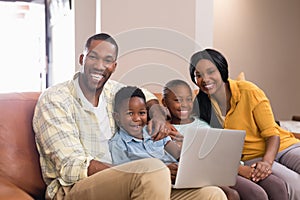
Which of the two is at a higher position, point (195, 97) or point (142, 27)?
point (142, 27)

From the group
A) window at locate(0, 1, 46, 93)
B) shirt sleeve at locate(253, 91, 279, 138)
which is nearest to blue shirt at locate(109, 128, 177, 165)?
shirt sleeve at locate(253, 91, 279, 138)

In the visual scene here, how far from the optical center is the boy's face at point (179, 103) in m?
1.95

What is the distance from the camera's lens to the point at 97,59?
5.86 ft

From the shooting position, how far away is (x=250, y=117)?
207cm

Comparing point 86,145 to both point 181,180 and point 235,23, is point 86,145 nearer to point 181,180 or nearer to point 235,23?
point 181,180

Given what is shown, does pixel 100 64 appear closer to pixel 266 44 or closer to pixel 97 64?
pixel 97 64

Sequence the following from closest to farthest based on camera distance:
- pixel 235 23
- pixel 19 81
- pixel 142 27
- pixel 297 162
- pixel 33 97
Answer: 1. pixel 33 97
2. pixel 297 162
3. pixel 142 27
4. pixel 235 23
5. pixel 19 81

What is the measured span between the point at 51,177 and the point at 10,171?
0.53 ft

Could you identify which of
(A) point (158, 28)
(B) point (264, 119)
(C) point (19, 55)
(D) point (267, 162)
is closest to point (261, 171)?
(D) point (267, 162)

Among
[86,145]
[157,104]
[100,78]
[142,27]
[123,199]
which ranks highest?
[142,27]

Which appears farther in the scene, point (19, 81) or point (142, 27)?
point (19, 81)

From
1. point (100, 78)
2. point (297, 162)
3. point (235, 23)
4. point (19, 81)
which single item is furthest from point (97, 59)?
point (19, 81)

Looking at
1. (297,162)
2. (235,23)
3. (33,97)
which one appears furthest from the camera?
(235,23)

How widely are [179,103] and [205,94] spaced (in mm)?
209
